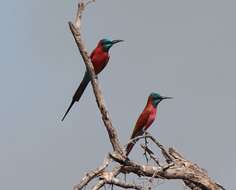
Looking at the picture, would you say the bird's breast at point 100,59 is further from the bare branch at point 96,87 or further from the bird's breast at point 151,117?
the bare branch at point 96,87

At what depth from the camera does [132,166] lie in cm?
1166

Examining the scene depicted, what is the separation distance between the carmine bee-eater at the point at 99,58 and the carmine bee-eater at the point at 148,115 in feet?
3.68

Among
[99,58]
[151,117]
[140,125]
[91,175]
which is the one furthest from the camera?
[99,58]

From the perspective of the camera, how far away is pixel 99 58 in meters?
15.5

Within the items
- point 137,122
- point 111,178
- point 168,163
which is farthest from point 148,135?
point 137,122

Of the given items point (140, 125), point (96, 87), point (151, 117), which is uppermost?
point (151, 117)

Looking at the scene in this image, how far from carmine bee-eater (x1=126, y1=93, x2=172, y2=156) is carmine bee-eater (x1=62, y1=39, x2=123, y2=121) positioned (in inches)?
44.2

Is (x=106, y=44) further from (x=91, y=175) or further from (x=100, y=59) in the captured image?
(x=91, y=175)

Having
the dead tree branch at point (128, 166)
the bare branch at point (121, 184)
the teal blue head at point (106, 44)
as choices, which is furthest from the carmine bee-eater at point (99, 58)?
the bare branch at point (121, 184)

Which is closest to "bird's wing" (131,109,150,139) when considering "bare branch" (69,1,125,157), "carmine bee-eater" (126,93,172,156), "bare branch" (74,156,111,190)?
"carmine bee-eater" (126,93,172,156)

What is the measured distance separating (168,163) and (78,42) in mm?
2310

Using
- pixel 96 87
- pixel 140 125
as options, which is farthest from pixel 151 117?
pixel 96 87

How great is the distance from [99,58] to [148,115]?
139 cm

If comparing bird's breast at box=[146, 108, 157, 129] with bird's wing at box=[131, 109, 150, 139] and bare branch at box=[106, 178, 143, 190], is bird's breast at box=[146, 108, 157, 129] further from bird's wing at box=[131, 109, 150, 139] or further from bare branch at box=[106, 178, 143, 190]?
bare branch at box=[106, 178, 143, 190]
